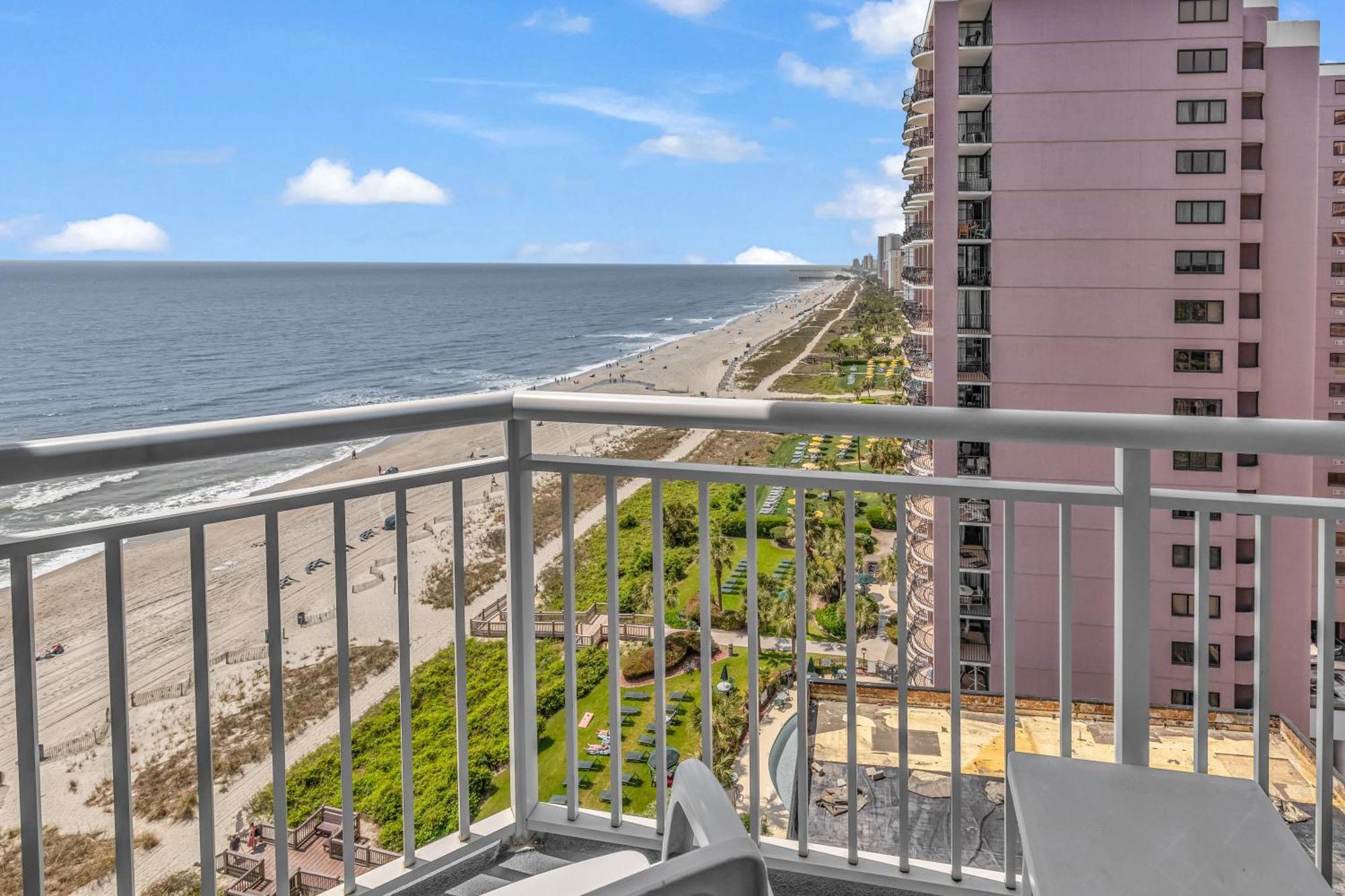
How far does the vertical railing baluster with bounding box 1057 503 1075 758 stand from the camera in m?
1.39

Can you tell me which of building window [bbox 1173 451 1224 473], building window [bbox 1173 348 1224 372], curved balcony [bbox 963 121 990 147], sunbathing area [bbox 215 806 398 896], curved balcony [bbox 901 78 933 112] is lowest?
sunbathing area [bbox 215 806 398 896]

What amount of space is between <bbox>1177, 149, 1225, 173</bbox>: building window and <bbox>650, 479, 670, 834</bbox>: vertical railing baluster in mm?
13201

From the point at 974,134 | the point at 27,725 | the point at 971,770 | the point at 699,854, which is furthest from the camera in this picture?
the point at 974,134

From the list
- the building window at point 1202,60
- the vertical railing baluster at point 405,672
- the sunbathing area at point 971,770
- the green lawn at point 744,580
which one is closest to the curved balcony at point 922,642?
the green lawn at point 744,580

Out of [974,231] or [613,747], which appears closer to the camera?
[613,747]

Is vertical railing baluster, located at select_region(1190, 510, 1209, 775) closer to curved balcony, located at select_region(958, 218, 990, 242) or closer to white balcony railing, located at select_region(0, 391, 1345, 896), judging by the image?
white balcony railing, located at select_region(0, 391, 1345, 896)

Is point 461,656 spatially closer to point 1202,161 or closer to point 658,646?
point 658,646

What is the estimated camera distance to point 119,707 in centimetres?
120

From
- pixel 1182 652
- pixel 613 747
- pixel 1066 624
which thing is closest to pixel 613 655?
pixel 613 747

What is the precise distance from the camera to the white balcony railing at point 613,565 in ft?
3.82

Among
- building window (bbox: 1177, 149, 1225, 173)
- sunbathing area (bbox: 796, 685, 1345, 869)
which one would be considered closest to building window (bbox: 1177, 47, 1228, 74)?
building window (bbox: 1177, 149, 1225, 173)

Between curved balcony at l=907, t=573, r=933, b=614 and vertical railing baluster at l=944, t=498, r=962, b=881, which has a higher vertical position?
vertical railing baluster at l=944, t=498, r=962, b=881

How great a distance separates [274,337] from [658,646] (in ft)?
89.7

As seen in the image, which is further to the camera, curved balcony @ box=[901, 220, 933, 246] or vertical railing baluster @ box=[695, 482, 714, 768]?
curved balcony @ box=[901, 220, 933, 246]
